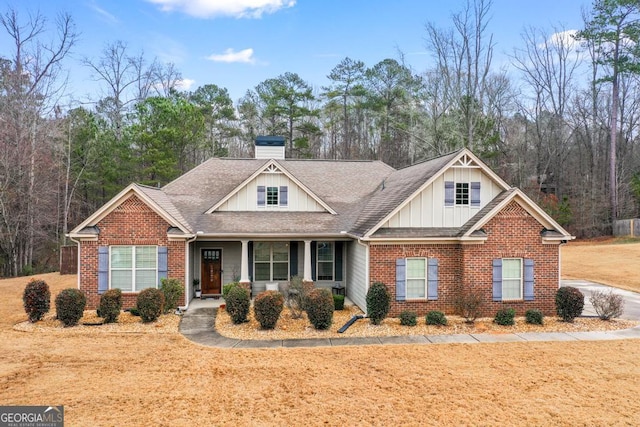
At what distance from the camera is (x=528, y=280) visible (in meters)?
14.1

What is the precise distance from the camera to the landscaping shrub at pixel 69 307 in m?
12.4

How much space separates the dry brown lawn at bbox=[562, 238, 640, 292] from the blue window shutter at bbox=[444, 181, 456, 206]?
1182 centimetres

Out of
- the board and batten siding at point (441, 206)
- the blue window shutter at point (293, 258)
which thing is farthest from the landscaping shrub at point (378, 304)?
the blue window shutter at point (293, 258)

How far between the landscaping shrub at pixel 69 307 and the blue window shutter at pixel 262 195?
7584mm

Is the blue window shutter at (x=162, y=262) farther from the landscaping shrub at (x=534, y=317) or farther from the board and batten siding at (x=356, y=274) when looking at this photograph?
the landscaping shrub at (x=534, y=317)

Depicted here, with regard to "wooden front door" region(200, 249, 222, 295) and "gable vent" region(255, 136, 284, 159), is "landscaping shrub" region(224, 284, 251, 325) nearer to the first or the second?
"wooden front door" region(200, 249, 222, 295)

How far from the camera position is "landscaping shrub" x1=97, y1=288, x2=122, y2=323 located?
12.8 m

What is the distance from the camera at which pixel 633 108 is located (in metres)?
39.0

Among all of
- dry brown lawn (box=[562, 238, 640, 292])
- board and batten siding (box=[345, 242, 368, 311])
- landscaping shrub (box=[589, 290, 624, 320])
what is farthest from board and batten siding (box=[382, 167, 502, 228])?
dry brown lawn (box=[562, 238, 640, 292])

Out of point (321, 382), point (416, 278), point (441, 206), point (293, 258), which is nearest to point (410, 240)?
point (416, 278)

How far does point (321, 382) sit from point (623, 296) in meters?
16.3

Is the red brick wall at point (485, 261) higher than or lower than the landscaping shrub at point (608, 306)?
higher

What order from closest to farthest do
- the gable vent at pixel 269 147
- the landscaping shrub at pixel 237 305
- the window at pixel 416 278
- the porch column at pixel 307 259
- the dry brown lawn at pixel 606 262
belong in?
the landscaping shrub at pixel 237 305 → the window at pixel 416 278 → the porch column at pixel 307 259 → the gable vent at pixel 269 147 → the dry brown lawn at pixel 606 262

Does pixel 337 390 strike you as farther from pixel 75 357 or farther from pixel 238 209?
pixel 238 209
